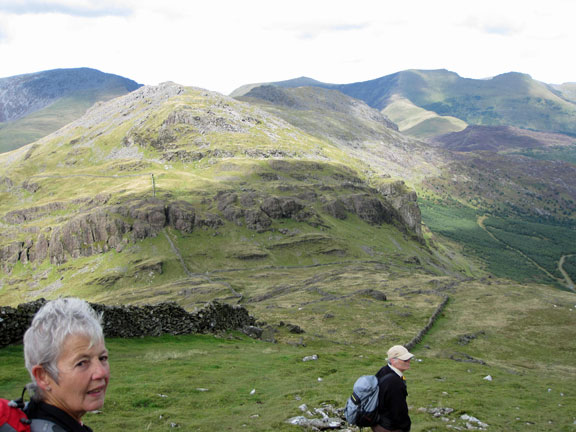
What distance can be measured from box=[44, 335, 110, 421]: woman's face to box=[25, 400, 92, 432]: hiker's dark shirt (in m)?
0.14

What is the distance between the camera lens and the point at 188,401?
19125 mm

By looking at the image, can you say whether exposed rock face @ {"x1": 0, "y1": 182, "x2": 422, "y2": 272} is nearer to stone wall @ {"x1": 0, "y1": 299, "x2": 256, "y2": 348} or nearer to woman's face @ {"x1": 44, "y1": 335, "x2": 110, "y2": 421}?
stone wall @ {"x1": 0, "y1": 299, "x2": 256, "y2": 348}

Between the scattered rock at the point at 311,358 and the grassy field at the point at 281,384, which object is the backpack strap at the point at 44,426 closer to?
the grassy field at the point at 281,384

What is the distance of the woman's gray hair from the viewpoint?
542 cm

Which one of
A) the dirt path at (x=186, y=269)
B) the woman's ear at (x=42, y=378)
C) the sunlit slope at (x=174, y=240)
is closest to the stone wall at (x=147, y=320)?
the woman's ear at (x=42, y=378)

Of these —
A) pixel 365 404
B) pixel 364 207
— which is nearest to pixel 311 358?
pixel 365 404

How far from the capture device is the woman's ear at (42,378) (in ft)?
17.6

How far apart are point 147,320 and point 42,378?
3017 cm

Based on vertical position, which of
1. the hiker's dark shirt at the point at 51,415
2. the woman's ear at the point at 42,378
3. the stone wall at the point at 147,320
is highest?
the woman's ear at the point at 42,378

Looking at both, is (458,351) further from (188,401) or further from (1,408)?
(1,408)

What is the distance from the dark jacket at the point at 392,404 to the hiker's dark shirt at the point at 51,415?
714 cm

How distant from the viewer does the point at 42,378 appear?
17.8ft

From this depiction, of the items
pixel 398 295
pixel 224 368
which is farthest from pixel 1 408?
pixel 398 295

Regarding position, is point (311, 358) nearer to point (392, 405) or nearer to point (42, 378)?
point (392, 405)
